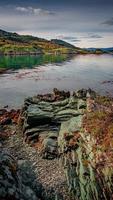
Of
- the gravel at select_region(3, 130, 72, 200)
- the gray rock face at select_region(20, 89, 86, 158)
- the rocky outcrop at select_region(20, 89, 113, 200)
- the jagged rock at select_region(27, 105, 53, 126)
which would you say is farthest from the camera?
the jagged rock at select_region(27, 105, 53, 126)

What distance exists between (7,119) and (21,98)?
57.1ft

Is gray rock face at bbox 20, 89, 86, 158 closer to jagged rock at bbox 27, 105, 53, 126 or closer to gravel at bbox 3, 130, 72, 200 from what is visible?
jagged rock at bbox 27, 105, 53, 126

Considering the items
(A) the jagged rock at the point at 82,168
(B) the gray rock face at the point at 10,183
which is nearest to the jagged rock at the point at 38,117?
(A) the jagged rock at the point at 82,168

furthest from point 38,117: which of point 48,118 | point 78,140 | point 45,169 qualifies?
point 78,140

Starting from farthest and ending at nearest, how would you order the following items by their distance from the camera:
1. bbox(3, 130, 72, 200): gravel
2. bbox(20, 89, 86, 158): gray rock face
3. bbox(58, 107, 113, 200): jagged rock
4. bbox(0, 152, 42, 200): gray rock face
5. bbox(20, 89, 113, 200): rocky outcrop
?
bbox(20, 89, 86, 158): gray rock face → bbox(3, 130, 72, 200): gravel → bbox(20, 89, 113, 200): rocky outcrop → bbox(58, 107, 113, 200): jagged rock → bbox(0, 152, 42, 200): gray rock face

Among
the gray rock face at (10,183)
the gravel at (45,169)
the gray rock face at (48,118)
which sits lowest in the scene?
the gravel at (45,169)

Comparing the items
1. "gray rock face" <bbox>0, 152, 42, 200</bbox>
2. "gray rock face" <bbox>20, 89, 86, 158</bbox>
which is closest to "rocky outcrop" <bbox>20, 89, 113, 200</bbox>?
"gray rock face" <bbox>20, 89, 86, 158</bbox>

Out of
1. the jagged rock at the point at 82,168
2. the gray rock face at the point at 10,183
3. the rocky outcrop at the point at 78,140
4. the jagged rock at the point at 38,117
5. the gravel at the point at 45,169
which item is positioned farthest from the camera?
the jagged rock at the point at 38,117

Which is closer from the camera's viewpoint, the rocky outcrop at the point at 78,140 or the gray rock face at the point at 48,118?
the rocky outcrop at the point at 78,140

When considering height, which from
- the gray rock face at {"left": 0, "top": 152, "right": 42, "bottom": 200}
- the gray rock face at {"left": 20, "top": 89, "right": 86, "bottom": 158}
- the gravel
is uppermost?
the gray rock face at {"left": 0, "top": 152, "right": 42, "bottom": 200}

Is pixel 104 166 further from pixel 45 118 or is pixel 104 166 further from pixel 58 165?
pixel 45 118

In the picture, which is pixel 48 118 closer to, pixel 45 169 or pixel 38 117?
pixel 38 117

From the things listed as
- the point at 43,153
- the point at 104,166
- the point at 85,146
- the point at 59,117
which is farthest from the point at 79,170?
the point at 59,117

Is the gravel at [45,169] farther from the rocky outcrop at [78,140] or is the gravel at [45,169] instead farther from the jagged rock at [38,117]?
the jagged rock at [38,117]
